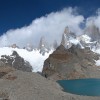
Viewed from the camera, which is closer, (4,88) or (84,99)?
(84,99)

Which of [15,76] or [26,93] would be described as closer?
[26,93]

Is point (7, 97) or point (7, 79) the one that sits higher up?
point (7, 79)

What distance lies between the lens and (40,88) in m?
89.5

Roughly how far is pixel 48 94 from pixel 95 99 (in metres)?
11.4

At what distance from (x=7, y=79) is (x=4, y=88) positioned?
12833 mm

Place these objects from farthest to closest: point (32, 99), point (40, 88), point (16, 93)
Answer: point (40, 88) < point (16, 93) < point (32, 99)

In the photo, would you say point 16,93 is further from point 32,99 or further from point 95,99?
point 95,99

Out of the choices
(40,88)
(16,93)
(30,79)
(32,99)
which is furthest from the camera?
(30,79)

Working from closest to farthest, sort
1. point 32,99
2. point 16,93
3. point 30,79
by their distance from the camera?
1. point 32,99
2. point 16,93
3. point 30,79

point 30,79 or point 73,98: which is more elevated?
point 30,79

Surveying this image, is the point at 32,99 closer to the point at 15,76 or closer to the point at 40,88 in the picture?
the point at 40,88

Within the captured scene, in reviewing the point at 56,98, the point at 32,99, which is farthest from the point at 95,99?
the point at 32,99

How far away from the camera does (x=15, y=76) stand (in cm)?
10444

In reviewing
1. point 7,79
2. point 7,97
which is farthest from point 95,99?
point 7,79
